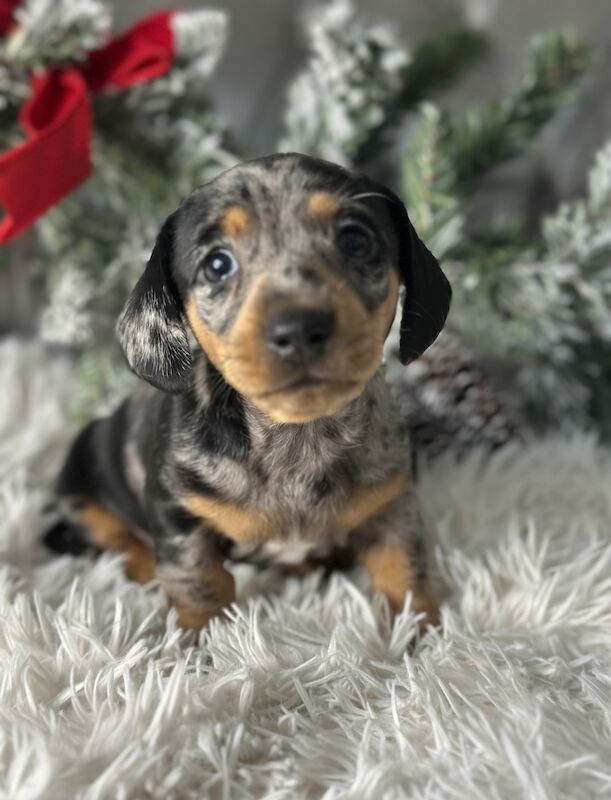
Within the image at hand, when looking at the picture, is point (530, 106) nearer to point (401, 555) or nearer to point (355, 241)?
point (355, 241)

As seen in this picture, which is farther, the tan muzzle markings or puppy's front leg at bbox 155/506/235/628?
puppy's front leg at bbox 155/506/235/628

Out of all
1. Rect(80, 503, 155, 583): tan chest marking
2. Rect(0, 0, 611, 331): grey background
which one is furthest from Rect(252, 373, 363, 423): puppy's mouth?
Rect(0, 0, 611, 331): grey background

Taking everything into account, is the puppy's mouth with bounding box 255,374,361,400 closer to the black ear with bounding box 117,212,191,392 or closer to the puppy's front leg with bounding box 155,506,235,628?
the black ear with bounding box 117,212,191,392

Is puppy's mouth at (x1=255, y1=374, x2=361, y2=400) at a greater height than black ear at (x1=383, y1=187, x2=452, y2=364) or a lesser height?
greater

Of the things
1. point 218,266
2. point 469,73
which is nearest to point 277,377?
point 218,266

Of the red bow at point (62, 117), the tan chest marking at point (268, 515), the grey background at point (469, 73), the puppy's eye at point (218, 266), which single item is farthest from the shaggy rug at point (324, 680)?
the grey background at point (469, 73)

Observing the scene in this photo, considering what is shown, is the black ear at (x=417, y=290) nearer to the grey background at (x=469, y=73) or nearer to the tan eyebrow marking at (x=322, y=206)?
the tan eyebrow marking at (x=322, y=206)

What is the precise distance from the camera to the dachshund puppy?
1.08m

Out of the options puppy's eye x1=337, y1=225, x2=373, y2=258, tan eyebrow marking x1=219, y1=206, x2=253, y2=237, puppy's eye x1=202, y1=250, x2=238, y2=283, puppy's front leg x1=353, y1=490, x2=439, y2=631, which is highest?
tan eyebrow marking x1=219, y1=206, x2=253, y2=237

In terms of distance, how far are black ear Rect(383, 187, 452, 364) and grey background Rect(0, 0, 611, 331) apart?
124 cm

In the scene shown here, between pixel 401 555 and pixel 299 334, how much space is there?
1.90 ft

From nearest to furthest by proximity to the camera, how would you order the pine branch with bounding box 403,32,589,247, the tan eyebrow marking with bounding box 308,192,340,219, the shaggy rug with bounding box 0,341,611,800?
the shaggy rug with bounding box 0,341,611,800, the tan eyebrow marking with bounding box 308,192,340,219, the pine branch with bounding box 403,32,589,247

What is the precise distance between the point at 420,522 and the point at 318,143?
3.03ft

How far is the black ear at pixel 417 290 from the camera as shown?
1258mm
